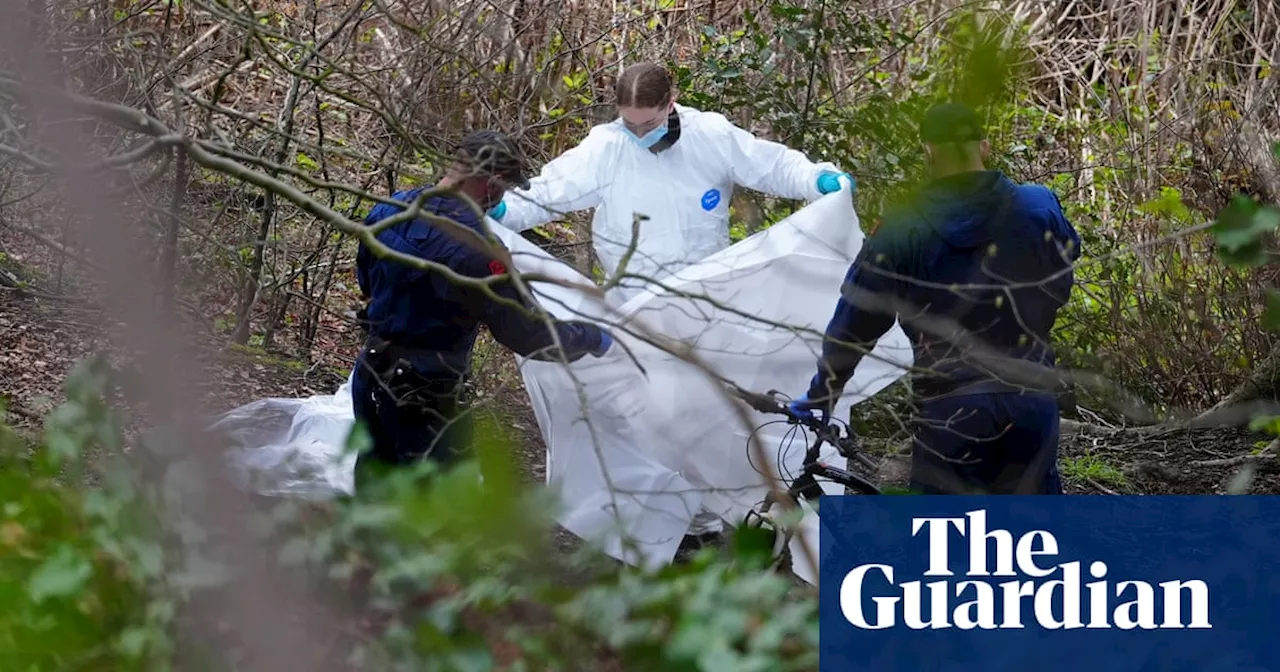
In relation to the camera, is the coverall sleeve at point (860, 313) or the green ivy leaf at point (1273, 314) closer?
the green ivy leaf at point (1273, 314)

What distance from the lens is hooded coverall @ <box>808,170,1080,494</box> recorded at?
3.59 m

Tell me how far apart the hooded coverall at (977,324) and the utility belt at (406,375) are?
42.7 inches

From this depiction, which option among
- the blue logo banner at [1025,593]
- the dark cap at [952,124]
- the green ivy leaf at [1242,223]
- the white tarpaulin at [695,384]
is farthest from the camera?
the white tarpaulin at [695,384]

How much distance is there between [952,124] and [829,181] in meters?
3.24

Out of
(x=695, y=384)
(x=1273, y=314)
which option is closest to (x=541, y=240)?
(x=695, y=384)

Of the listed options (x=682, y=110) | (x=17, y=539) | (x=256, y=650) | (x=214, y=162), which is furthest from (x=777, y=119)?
(x=256, y=650)

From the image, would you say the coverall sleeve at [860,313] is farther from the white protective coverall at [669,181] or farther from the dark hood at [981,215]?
the white protective coverall at [669,181]

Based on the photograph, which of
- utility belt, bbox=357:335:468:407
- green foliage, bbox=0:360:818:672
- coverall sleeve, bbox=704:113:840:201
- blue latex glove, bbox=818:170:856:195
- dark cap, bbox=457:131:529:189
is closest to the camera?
green foliage, bbox=0:360:818:672

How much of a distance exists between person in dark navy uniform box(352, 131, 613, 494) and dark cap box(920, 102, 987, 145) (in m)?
2.17

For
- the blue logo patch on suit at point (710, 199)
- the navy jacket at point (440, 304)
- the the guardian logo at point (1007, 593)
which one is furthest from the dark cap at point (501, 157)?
the the guardian logo at point (1007, 593)

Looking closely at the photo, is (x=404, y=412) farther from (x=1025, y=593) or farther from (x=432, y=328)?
(x=1025, y=593)

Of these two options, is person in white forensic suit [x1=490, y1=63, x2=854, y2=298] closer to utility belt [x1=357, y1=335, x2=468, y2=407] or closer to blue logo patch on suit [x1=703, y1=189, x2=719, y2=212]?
blue logo patch on suit [x1=703, y1=189, x2=719, y2=212]

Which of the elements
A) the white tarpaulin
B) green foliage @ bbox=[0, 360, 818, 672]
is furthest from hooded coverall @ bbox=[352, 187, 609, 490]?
green foliage @ bbox=[0, 360, 818, 672]

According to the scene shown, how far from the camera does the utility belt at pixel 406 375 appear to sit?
412 cm
